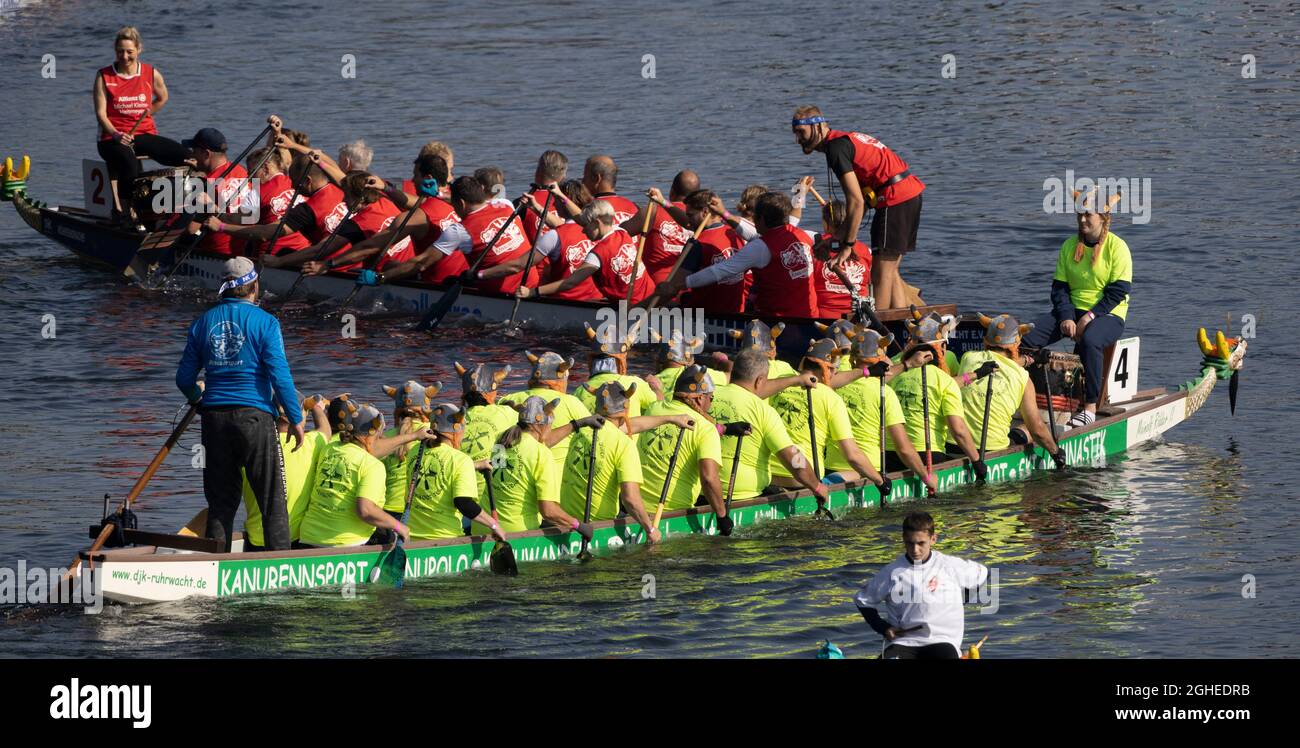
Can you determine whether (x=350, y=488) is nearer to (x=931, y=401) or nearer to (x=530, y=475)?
(x=530, y=475)

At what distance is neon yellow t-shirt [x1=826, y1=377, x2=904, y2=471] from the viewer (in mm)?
16641

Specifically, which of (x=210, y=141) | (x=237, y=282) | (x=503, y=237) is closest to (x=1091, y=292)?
(x=503, y=237)

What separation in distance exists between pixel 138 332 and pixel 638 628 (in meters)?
11.8

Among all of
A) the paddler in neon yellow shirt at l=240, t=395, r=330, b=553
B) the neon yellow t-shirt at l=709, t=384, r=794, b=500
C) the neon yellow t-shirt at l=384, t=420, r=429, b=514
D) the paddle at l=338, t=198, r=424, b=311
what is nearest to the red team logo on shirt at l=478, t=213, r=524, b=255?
the paddle at l=338, t=198, r=424, b=311

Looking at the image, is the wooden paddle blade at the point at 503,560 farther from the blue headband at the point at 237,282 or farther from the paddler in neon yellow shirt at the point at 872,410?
the paddler in neon yellow shirt at the point at 872,410

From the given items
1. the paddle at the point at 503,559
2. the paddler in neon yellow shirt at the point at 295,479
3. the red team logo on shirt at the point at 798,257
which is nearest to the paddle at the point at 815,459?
the paddle at the point at 503,559

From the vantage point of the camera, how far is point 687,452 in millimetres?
15344

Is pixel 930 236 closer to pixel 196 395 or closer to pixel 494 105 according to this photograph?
pixel 494 105

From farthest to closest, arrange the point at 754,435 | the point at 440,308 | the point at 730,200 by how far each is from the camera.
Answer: the point at 730,200 < the point at 440,308 < the point at 754,435

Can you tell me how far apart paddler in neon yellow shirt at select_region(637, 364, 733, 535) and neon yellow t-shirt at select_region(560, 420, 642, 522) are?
223mm

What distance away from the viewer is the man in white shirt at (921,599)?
1111 centimetres

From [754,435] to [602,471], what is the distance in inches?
54.0
